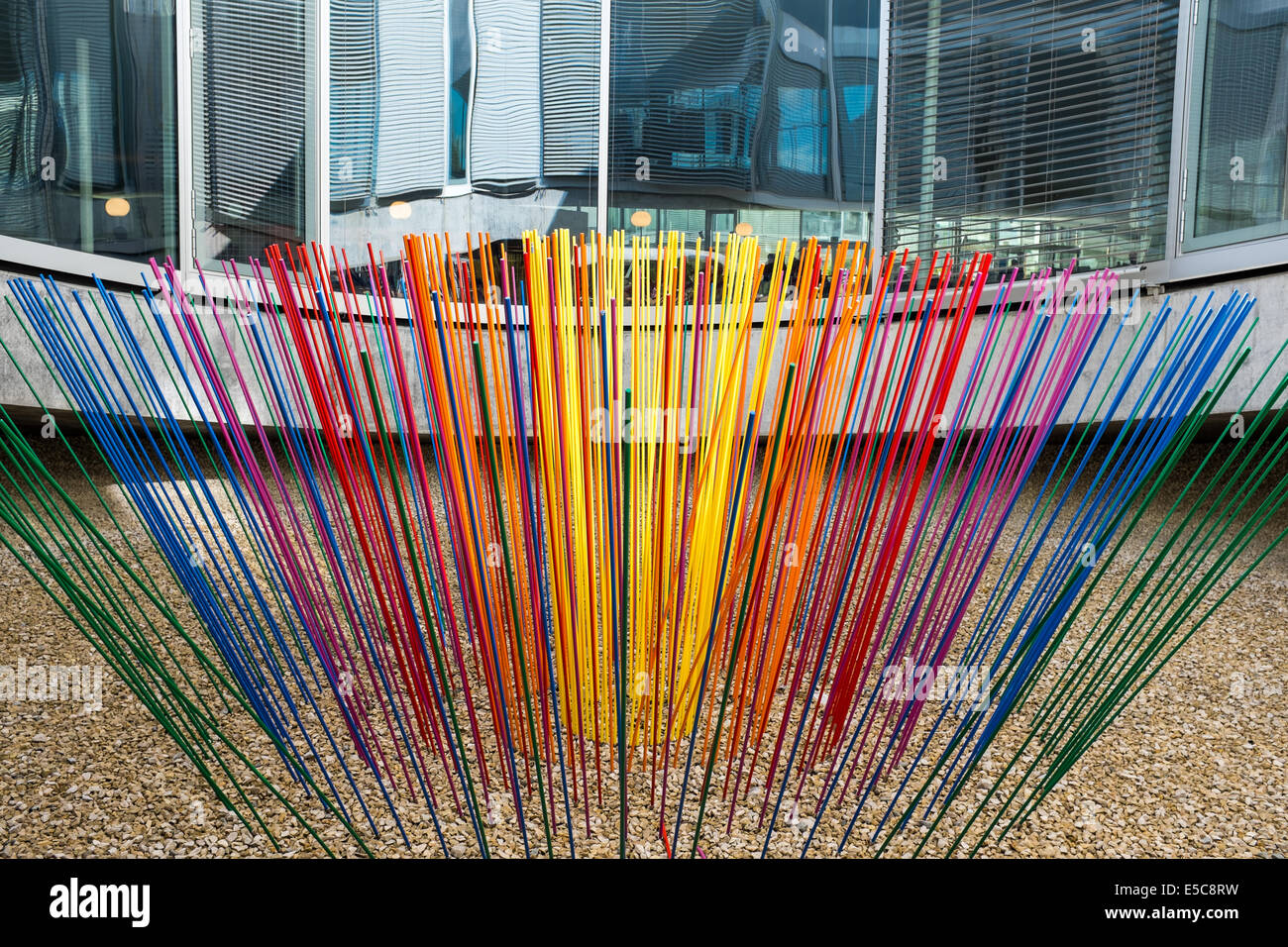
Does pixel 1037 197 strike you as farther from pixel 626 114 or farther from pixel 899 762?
pixel 899 762

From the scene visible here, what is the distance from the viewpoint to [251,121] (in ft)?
11.1

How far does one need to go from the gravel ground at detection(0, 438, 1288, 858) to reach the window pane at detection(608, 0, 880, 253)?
2.43 metres

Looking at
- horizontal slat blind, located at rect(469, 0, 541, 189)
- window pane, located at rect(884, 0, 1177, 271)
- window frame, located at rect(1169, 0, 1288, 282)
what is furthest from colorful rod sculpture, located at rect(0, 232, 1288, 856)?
horizontal slat blind, located at rect(469, 0, 541, 189)

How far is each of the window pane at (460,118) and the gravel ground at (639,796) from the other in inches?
89.5

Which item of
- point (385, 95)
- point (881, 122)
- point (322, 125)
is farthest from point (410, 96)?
point (881, 122)

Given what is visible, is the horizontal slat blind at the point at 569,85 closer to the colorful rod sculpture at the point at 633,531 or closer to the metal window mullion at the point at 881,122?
the metal window mullion at the point at 881,122

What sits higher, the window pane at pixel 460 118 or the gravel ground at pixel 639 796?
the window pane at pixel 460 118

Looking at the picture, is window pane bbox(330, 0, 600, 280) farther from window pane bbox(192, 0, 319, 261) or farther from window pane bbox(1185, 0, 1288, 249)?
window pane bbox(1185, 0, 1288, 249)

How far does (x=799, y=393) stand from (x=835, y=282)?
183 millimetres

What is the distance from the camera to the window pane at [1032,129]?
300cm

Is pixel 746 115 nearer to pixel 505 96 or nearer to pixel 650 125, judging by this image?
pixel 650 125

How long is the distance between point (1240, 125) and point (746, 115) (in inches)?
69.4

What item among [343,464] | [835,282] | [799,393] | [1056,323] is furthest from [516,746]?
[1056,323]

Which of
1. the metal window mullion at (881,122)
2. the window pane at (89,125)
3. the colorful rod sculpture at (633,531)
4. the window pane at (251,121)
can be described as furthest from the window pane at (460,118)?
the colorful rod sculpture at (633,531)
